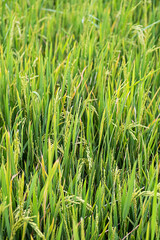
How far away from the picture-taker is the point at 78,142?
101 centimetres

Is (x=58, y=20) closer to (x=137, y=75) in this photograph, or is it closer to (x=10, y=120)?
(x=137, y=75)

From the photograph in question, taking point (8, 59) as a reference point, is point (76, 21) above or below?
above

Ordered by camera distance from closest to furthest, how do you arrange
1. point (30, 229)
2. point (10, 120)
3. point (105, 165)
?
point (30, 229) < point (105, 165) < point (10, 120)

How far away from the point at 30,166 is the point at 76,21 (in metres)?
1.12

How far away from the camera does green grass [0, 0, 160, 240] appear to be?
31.5 inches

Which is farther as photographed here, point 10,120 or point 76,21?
point 76,21

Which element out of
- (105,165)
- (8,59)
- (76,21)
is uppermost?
(76,21)

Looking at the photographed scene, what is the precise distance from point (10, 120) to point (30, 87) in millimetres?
232

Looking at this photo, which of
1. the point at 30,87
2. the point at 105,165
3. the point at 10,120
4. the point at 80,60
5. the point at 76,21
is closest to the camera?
the point at 105,165

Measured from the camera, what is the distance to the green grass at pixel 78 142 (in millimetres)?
801

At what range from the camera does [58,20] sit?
75.7 inches

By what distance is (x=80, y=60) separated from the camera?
149cm

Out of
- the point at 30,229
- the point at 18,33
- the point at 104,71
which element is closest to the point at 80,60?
the point at 104,71

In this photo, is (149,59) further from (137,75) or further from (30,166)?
(30,166)
